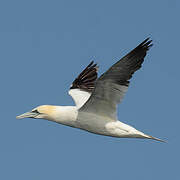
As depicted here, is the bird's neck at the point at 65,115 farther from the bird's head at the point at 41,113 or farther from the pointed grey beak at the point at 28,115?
the pointed grey beak at the point at 28,115

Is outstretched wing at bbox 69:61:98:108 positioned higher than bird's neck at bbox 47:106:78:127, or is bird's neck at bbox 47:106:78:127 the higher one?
outstretched wing at bbox 69:61:98:108

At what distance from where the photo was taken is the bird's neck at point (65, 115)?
12766 mm

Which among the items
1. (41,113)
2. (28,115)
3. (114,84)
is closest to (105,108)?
(114,84)

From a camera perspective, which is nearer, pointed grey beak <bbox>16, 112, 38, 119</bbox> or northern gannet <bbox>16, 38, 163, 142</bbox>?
northern gannet <bbox>16, 38, 163, 142</bbox>

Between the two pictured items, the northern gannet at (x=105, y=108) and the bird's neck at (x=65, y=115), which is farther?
the bird's neck at (x=65, y=115)

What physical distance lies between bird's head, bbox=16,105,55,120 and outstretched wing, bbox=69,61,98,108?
3.33 ft

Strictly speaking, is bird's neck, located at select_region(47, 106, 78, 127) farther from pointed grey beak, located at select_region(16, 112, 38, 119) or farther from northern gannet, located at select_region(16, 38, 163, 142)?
pointed grey beak, located at select_region(16, 112, 38, 119)

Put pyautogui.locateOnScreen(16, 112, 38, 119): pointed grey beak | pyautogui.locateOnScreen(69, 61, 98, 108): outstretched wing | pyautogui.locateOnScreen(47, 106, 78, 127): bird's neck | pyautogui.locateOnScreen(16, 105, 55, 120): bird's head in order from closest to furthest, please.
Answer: pyautogui.locateOnScreen(47, 106, 78, 127): bird's neck
pyautogui.locateOnScreen(16, 105, 55, 120): bird's head
pyautogui.locateOnScreen(16, 112, 38, 119): pointed grey beak
pyautogui.locateOnScreen(69, 61, 98, 108): outstretched wing

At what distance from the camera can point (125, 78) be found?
11781 mm

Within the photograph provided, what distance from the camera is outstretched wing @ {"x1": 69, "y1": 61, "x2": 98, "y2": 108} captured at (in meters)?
14.6

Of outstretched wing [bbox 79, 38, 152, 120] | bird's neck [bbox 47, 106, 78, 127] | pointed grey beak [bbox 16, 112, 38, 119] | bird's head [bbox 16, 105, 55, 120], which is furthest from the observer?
pointed grey beak [bbox 16, 112, 38, 119]

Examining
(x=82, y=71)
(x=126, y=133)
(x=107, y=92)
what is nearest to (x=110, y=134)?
(x=126, y=133)

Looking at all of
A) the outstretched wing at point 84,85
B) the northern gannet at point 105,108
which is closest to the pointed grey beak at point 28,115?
the northern gannet at point 105,108

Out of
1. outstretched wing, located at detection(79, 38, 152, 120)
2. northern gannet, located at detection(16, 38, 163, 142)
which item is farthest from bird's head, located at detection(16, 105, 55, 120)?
outstretched wing, located at detection(79, 38, 152, 120)
